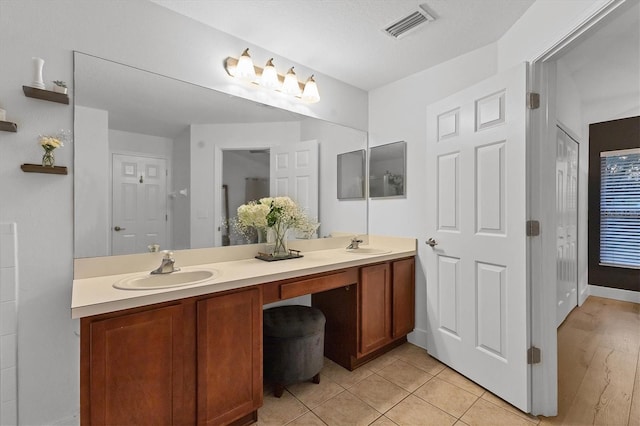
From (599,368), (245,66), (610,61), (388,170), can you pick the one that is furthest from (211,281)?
(610,61)

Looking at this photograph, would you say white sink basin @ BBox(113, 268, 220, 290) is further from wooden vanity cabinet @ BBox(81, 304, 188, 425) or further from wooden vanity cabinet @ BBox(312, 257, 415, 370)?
wooden vanity cabinet @ BBox(312, 257, 415, 370)

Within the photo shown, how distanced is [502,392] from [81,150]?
274 cm

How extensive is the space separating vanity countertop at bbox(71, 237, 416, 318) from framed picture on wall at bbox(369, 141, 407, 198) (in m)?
0.62

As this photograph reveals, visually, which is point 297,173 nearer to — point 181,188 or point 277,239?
point 277,239

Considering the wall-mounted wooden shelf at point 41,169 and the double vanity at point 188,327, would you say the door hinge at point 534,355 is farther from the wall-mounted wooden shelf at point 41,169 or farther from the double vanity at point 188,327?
the wall-mounted wooden shelf at point 41,169

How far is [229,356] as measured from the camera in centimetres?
143

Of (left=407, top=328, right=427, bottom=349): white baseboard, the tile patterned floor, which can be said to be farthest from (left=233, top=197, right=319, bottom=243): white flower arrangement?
(left=407, top=328, right=427, bottom=349): white baseboard

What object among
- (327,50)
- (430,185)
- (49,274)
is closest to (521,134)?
(430,185)

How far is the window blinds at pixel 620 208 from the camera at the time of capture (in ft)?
11.5

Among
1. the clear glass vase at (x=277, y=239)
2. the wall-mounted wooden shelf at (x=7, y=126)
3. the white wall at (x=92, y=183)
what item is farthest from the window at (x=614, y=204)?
the wall-mounted wooden shelf at (x=7, y=126)

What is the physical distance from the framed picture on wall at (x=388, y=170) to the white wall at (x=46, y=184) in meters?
2.01

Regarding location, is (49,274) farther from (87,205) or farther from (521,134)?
(521,134)

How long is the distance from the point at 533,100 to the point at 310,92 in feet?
4.85

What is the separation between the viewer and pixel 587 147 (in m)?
3.78
